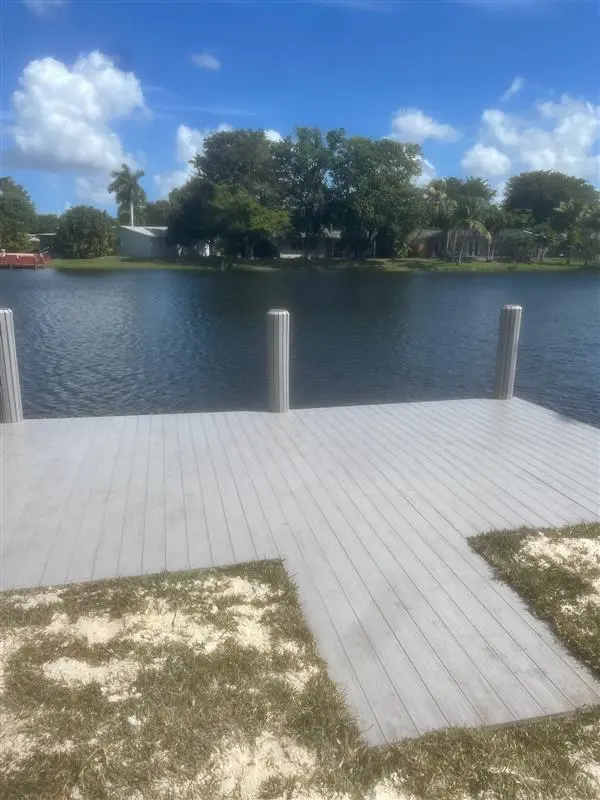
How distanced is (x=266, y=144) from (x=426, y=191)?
14614 mm

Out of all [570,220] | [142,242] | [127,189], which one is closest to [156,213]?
[127,189]

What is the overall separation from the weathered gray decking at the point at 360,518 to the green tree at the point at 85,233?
5570 centimetres

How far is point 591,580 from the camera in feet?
11.4

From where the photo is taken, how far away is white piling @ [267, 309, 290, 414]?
21.5ft

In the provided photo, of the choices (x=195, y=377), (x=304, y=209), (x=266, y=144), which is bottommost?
(x=195, y=377)

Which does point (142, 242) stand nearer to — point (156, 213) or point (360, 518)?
point (156, 213)

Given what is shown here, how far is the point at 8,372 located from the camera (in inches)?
239

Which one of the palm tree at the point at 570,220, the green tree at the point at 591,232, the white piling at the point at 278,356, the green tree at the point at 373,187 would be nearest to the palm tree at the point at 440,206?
the green tree at the point at 373,187

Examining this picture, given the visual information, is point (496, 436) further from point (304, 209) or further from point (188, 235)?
point (188, 235)

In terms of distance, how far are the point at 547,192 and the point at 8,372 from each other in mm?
71739

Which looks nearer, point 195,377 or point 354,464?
point 354,464

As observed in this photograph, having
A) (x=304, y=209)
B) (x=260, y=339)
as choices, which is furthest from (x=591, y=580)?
(x=304, y=209)

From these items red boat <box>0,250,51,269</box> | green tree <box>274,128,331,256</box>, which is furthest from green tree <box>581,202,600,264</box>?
red boat <box>0,250,51,269</box>

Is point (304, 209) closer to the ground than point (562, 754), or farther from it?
farther from it
